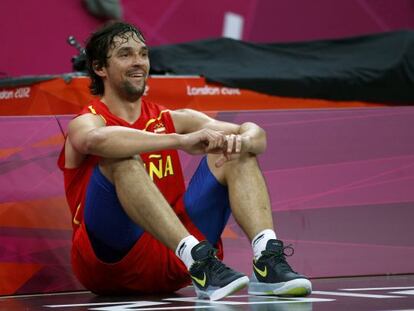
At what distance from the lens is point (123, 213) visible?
4066mm

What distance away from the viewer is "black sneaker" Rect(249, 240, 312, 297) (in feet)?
12.7

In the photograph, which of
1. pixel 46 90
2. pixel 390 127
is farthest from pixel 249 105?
pixel 390 127

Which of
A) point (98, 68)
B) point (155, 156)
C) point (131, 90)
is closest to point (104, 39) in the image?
point (98, 68)

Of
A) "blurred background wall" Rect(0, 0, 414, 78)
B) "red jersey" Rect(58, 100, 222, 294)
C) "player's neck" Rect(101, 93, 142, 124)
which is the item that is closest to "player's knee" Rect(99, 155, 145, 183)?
"red jersey" Rect(58, 100, 222, 294)

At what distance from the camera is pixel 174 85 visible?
7.01 meters

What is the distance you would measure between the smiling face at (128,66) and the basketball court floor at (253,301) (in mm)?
883

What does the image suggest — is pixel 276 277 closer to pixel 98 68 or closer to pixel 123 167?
pixel 123 167

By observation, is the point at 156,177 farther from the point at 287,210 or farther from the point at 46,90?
the point at 46,90

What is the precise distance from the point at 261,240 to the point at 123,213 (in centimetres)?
56

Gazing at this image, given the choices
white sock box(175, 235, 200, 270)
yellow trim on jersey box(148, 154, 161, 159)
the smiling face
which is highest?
the smiling face

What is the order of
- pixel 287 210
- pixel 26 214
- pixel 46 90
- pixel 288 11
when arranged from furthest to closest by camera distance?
pixel 288 11 < pixel 46 90 < pixel 287 210 < pixel 26 214

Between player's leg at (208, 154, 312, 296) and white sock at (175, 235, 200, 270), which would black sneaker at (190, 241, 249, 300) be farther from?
player's leg at (208, 154, 312, 296)

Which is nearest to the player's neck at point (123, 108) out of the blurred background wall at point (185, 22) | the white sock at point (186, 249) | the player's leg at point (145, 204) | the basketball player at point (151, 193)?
the basketball player at point (151, 193)

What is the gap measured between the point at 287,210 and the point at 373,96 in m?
2.82
